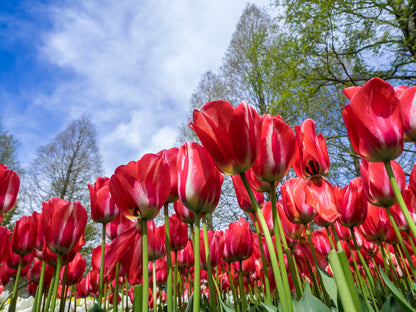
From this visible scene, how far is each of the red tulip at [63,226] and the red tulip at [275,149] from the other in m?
0.56

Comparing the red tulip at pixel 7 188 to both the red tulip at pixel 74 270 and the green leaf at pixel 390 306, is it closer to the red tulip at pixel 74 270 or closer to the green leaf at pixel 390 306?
the red tulip at pixel 74 270

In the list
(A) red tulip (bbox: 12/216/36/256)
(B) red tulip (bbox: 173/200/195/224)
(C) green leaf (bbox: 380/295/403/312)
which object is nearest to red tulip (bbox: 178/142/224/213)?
(B) red tulip (bbox: 173/200/195/224)

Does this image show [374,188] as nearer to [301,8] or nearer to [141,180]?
[141,180]

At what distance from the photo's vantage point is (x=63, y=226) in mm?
813

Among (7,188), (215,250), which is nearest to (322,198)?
(215,250)

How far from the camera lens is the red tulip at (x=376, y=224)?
45.7 inches

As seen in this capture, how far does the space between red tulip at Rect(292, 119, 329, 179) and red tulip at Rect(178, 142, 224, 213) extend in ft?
0.84

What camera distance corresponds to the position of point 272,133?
0.62 metres

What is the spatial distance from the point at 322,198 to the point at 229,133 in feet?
0.96

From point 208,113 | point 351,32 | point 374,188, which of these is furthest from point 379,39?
point 208,113

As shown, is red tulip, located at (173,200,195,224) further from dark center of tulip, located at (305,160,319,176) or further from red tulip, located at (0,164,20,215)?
red tulip, located at (0,164,20,215)

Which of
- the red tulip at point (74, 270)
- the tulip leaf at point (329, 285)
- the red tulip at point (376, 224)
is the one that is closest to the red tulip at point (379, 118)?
the tulip leaf at point (329, 285)

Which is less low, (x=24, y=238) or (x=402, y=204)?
(x=24, y=238)

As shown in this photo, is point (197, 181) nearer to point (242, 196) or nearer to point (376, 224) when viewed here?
point (242, 196)
